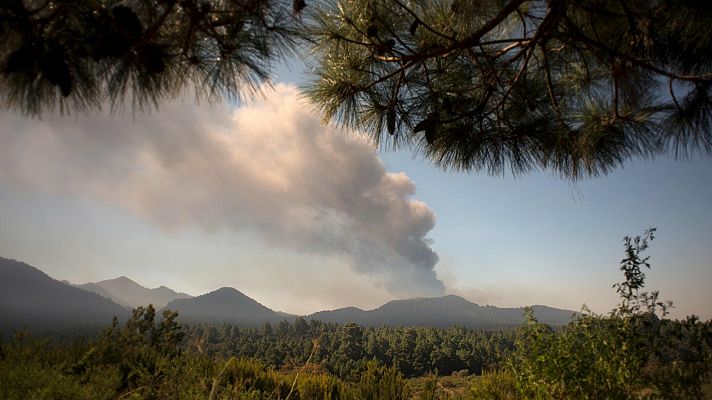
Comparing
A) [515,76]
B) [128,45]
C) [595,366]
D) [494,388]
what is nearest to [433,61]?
[515,76]

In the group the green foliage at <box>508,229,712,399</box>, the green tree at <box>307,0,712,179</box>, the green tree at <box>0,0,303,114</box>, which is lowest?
the green foliage at <box>508,229,712,399</box>

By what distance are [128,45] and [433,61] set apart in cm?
205

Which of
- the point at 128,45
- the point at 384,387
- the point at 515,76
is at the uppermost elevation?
the point at 515,76

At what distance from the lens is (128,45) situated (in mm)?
1402

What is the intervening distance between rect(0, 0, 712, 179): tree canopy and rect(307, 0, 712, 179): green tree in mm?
10

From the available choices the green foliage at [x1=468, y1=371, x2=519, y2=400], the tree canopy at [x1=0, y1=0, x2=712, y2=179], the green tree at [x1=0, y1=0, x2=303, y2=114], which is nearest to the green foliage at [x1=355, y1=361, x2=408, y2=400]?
the green foliage at [x1=468, y1=371, x2=519, y2=400]

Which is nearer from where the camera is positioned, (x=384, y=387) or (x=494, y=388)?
Result: (x=384, y=387)

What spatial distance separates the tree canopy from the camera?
141cm

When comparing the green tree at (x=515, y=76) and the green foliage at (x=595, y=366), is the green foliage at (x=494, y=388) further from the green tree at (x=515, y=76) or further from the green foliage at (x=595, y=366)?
the green tree at (x=515, y=76)

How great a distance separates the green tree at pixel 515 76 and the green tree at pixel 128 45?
0.61m

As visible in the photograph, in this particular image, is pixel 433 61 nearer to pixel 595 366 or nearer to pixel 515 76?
pixel 515 76

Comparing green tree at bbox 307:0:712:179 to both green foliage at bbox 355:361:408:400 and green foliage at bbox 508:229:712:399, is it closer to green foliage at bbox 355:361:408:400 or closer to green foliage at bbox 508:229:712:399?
green foliage at bbox 508:229:712:399

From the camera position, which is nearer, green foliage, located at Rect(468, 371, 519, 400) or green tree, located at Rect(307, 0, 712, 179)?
green tree, located at Rect(307, 0, 712, 179)

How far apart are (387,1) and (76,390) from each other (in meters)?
2.88
